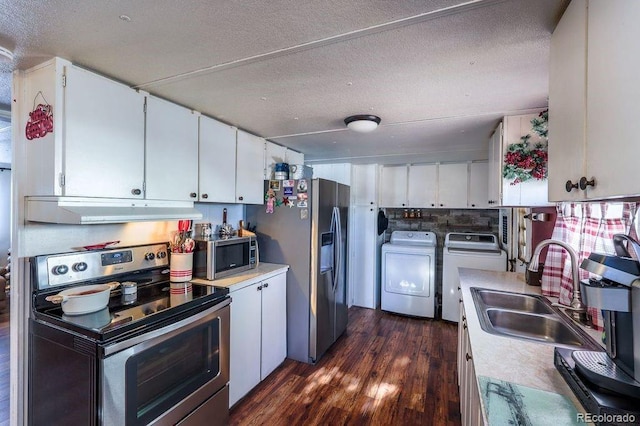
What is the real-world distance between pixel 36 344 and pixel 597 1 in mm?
2672

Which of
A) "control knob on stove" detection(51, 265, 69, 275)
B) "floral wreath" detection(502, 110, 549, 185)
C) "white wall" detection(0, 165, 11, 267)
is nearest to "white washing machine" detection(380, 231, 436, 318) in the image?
"floral wreath" detection(502, 110, 549, 185)

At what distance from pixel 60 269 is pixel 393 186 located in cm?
371

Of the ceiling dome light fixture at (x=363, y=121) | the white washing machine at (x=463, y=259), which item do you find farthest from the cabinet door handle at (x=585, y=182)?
the white washing machine at (x=463, y=259)

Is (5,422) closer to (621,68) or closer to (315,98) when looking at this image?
(315,98)

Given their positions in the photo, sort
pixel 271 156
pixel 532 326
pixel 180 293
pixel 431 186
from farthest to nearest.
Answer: pixel 431 186, pixel 271 156, pixel 180 293, pixel 532 326

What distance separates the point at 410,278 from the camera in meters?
3.88

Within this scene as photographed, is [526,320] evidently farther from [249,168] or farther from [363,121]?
[249,168]

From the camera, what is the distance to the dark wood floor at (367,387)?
202 cm

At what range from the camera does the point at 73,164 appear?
1442mm

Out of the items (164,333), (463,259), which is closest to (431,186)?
(463,259)

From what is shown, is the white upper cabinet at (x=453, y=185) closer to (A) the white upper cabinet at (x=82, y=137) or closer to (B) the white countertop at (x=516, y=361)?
(B) the white countertop at (x=516, y=361)

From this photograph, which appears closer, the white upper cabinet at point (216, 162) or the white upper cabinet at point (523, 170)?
the white upper cabinet at point (523, 170)

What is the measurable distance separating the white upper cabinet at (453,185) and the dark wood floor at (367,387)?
1.68 m

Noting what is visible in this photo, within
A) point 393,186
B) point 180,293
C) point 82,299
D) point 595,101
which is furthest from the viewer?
point 393,186
